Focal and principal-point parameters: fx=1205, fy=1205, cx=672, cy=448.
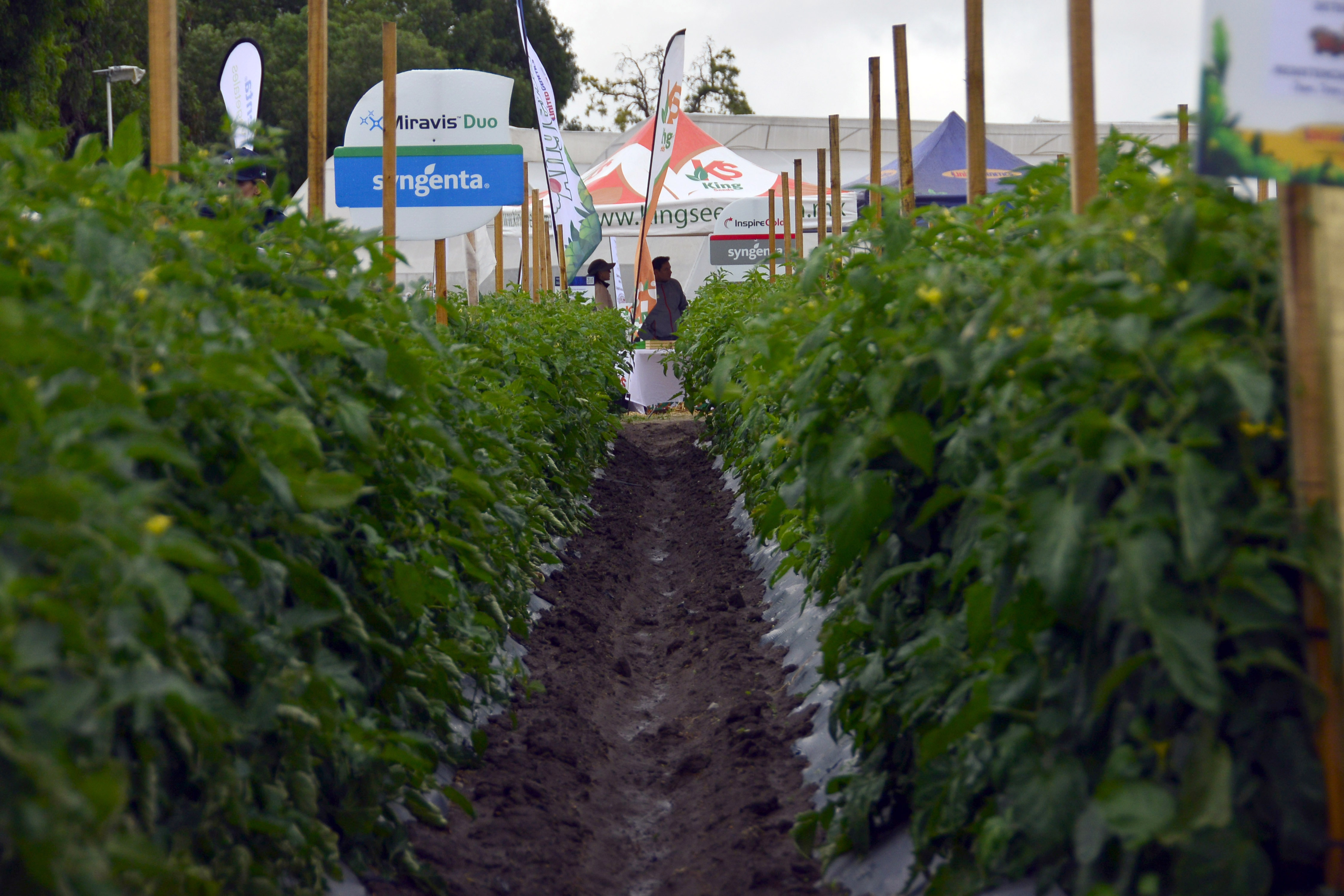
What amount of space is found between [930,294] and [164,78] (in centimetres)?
210

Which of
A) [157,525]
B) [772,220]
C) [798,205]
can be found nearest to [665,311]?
[772,220]

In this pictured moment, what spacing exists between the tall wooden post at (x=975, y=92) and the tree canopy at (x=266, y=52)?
17718 mm

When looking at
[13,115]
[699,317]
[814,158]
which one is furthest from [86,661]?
[814,158]

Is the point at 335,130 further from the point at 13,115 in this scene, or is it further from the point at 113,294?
the point at 113,294

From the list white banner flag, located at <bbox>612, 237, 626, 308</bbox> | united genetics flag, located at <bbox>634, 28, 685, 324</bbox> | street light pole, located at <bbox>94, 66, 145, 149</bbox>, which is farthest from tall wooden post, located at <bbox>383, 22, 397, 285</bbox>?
street light pole, located at <bbox>94, 66, 145, 149</bbox>

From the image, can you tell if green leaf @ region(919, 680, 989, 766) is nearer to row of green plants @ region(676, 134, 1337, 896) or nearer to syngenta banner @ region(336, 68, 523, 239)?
row of green plants @ region(676, 134, 1337, 896)

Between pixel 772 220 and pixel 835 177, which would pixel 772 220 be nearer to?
pixel 772 220

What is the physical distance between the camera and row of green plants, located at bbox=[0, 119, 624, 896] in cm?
131

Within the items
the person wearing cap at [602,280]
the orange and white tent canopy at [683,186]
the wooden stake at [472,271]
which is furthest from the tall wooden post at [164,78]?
the orange and white tent canopy at [683,186]

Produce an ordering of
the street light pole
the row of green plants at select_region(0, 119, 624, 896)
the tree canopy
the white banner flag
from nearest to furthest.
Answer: the row of green plants at select_region(0, 119, 624, 896), the tree canopy, the white banner flag, the street light pole

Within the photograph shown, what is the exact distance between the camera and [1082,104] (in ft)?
7.26

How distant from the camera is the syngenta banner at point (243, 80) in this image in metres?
7.27

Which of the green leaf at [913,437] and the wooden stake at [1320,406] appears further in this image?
the green leaf at [913,437]

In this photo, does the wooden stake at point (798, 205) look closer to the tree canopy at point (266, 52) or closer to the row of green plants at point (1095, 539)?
the row of green plants at point (1095, 539)
